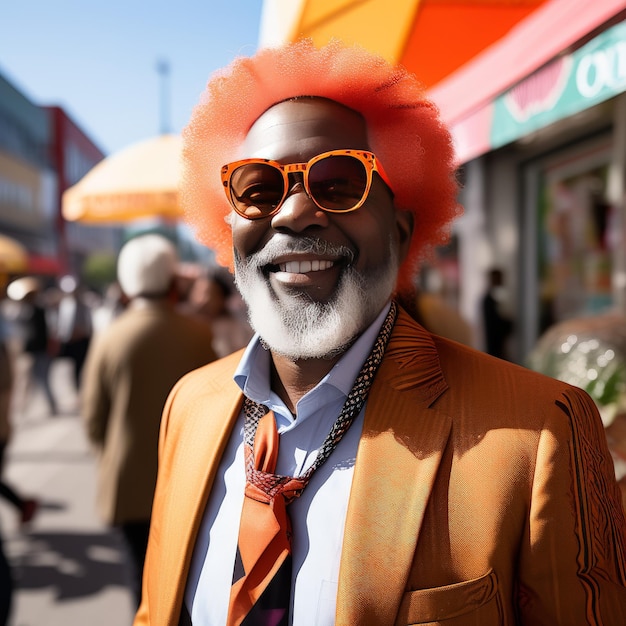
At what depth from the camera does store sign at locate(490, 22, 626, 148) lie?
1.97m

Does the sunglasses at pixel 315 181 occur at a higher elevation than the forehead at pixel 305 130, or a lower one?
lower

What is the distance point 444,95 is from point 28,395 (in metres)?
7.07

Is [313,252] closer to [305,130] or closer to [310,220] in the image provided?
[310,220]

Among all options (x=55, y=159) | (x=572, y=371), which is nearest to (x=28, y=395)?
(x=572, y=371)

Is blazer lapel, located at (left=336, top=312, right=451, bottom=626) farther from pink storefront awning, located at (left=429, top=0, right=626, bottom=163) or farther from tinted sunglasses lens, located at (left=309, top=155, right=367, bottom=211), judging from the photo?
pink storefront awning, located at (left=429, top=0, right=626, bottom=163)

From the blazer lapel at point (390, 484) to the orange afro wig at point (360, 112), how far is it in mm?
427

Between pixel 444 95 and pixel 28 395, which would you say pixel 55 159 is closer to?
pixel 28 395

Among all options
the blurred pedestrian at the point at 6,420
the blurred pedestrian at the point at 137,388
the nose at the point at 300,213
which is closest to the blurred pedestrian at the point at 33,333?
the blurred pedestrian at the point at 6,420

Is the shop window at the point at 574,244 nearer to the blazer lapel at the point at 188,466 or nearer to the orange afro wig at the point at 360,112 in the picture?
the orange afro wig at the point at 360,112

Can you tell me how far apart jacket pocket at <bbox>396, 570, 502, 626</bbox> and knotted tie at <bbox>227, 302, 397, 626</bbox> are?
0.25 m

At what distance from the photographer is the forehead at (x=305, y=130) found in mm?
1300

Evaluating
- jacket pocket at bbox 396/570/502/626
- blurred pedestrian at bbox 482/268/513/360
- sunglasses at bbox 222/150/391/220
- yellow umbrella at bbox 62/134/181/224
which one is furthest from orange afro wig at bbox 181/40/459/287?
blurred pedestrian at bbox 482/268/513/360

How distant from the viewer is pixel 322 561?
46.4 inches

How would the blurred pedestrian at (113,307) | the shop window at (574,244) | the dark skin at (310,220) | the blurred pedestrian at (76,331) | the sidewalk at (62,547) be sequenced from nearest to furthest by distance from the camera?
the dark skin at (310,220)
the sidewalk at (62,547)
the shop window at (574,244)
the blurred pedestrian at (113,307)
the blurred pedestrian at (76,331)
